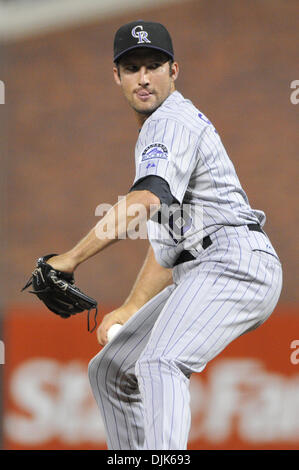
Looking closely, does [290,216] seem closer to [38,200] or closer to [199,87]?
[199,87]

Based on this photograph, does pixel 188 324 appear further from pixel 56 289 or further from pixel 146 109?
pixel 146 109

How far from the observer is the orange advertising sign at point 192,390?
5457mm

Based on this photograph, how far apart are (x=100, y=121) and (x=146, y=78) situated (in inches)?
192

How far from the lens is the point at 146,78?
2.78m

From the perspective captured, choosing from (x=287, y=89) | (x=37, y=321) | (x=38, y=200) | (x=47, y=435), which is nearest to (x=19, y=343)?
(x=37, y=321)

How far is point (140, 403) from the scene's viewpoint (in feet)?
9.82

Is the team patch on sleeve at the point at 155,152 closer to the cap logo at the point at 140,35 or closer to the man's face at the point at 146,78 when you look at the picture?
the man's face at the point at 146,78

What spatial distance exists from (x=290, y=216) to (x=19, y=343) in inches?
112

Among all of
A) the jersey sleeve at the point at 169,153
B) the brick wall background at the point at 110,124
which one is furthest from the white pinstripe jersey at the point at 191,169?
the brick wall background at the point at 110,124

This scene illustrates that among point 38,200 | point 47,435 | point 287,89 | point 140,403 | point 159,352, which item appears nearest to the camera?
point 159,352

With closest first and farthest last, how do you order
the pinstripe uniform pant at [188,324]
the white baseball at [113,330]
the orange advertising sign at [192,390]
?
the pinstripe uniform pant at [188,324], the white baseball at [113,330], the orange advertising sign at [192,390]

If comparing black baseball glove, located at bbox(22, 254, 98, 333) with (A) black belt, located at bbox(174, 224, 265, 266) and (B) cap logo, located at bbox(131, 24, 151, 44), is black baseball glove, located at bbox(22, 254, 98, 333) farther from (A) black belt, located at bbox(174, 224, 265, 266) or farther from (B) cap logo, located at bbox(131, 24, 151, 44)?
(B) cap logo, located at bbox(131, 24, 151, 44)

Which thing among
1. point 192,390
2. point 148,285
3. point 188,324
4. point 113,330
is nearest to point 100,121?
point 192,390

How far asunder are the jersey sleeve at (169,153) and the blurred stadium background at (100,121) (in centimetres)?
362
